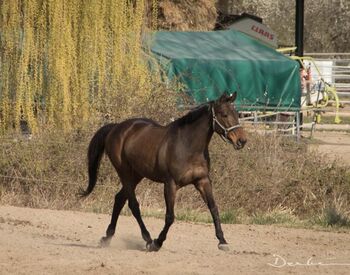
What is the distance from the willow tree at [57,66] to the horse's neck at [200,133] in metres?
6.35

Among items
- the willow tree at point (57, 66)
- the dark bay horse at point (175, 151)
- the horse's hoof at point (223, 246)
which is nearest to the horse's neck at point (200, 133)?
the dark bay horse at point (175, 151)

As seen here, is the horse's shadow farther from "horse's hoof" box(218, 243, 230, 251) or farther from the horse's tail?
"horse's hoof" box(218, 243, 230, 251)

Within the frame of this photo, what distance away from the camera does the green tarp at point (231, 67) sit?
2408cm

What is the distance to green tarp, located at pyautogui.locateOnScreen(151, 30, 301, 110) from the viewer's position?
79.0 ft

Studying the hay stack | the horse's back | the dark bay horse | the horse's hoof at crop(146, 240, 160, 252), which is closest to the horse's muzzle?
the dark bay horse

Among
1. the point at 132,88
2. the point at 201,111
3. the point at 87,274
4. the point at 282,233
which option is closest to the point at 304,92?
the point at 132,88

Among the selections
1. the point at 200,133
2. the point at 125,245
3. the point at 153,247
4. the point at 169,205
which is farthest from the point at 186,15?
the point at 169,205

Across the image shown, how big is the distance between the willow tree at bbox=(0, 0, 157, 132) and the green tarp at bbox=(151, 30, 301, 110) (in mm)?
5193

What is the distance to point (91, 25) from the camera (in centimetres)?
1819

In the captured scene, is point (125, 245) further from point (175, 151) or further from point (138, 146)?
point (175, 151)

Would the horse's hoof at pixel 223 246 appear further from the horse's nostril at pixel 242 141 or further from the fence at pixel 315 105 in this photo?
the fence at pixel 315 105

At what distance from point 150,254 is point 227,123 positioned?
67.9 inches

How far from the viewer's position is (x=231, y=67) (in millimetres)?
25109

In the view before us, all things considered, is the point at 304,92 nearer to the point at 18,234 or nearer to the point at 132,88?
the point at 132,88
